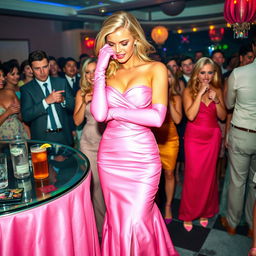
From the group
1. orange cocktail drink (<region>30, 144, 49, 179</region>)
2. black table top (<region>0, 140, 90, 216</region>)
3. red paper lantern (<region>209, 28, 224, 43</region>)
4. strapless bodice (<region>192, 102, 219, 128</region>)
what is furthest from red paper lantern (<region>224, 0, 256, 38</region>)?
red paper lantern (<region>209, 28, 224, 43</region>)

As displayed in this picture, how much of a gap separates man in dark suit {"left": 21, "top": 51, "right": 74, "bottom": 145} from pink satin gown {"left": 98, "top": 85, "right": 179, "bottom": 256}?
3.71 feet

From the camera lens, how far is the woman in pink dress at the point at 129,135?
1752 mm

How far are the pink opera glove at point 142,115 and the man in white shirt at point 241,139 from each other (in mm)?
991

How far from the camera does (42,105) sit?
9.17 ft

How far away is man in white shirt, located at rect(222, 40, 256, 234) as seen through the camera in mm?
2332

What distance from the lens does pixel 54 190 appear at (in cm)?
142

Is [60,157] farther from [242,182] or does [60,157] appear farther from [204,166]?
[242,182]

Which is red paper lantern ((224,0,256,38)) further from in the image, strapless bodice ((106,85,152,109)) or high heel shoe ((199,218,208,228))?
strapless bodice ((106,85,152,109))

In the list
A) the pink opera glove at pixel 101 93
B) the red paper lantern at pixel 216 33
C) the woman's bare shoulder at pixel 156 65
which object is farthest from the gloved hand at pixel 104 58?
the red paper lantern at pixel 216 33

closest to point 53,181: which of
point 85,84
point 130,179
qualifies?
Answer: point 130,179

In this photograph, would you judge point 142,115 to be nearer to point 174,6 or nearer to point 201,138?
point 201,138

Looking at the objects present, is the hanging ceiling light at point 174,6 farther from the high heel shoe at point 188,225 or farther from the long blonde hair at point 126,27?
the high heel shoe at point 188,225

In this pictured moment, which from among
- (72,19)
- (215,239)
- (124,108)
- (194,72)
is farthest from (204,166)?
(72,19)

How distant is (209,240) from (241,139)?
3.26 feet
